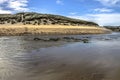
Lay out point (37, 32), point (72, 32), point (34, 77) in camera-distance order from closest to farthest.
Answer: point (34, 77) → point (37, 32) → point (72, 32)

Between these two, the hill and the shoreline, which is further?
the hill

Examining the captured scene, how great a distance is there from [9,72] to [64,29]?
143 ft

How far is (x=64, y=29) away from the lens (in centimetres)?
5244

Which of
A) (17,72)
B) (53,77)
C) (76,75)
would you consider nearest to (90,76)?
(76,75)

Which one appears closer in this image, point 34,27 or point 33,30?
point 33,30

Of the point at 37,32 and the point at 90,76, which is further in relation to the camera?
the point at 37,32

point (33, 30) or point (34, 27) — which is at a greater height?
point (34, 27)

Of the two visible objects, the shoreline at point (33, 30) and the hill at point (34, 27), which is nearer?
the shoreline at point (33, 30)

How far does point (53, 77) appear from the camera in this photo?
8.48 m

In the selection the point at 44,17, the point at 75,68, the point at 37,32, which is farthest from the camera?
the point at 44,17

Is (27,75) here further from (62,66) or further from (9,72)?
(62,66)

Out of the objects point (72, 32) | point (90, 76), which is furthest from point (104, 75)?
point (72, 32)

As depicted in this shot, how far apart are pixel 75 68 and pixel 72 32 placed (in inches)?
1659

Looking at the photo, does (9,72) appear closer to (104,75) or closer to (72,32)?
(104,75)
